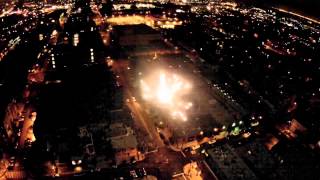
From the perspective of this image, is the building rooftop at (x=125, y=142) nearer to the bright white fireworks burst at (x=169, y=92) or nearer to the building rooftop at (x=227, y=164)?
the bright white fireworks burst at (x=169, y=92)

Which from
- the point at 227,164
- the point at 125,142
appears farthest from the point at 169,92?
the point at 227,164

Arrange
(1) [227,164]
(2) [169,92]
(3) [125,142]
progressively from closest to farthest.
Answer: (1) [227,164], (3) [125,142], (2) [169,92]

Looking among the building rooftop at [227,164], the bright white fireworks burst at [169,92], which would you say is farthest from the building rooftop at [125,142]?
the building rooftop at [227,164]

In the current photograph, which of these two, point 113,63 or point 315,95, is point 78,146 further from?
point 315,95

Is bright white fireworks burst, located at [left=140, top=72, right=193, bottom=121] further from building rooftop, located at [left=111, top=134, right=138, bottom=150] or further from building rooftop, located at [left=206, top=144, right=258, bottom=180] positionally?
building rooftop, located at [left=206, top=144, right=258, bottom=180]

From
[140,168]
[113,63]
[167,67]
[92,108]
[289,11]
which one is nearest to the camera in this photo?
[140,168]

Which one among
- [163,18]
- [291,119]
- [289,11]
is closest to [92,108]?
[291,119]

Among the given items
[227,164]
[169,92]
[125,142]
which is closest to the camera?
[227,164]

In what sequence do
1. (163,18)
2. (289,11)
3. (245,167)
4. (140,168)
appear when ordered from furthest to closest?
(289,11), (163,18), (140,168), (245,167)

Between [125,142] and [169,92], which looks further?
[169,92]

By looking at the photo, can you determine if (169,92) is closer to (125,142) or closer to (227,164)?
(125,142)

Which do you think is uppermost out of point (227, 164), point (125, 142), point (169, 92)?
point (169, 92)
